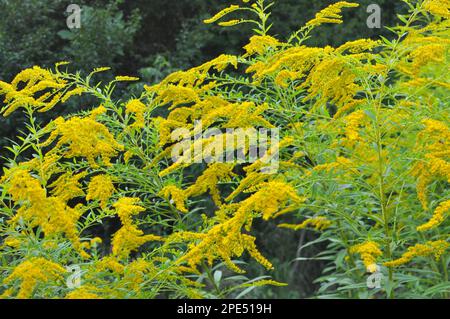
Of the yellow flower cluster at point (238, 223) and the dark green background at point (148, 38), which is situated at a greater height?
the dark green background at point (148, 38)

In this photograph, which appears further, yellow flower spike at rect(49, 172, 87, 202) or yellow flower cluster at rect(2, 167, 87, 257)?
yellow flower spike at rect(49, 172, 87, 202)

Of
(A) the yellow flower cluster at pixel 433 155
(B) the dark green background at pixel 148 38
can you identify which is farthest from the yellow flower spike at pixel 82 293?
(B) the dark green background at pixel 148 38

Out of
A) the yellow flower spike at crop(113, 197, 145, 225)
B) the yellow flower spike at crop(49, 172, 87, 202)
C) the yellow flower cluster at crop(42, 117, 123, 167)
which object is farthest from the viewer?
the yellow flower spike at crop(49, 172, 87, 202)

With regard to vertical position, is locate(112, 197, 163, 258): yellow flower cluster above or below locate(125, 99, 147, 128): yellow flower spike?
below

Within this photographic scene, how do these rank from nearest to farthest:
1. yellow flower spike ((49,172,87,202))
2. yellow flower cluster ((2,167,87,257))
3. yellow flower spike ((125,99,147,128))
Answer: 1. yellow flower cluster ((2,167,87,257))
2. yellow flower spike ((49,172,87,202))
3. yellow flower spike ((125,99,147,128))

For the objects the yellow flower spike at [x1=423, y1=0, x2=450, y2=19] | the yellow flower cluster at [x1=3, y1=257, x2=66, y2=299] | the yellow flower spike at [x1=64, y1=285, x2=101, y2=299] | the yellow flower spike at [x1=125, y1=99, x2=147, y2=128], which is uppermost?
the yellow flower spike at [x1=423, y1=0, x2=450, y2=19]

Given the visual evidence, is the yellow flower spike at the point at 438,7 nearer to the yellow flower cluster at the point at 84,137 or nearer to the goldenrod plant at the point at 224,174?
the goldenrod plant at the point at 224,174

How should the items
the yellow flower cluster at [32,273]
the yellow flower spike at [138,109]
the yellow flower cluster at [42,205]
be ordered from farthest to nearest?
the yellow flower spike at [138,109] < the yellow flower cluster at [42,205] < the yellow flower cluster at [32,273]

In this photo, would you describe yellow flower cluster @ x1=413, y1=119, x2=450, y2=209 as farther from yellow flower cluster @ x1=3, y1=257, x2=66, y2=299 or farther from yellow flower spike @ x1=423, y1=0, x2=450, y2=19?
yellow flower cluster @ x1=3, y1=257, x2=66, y2=299

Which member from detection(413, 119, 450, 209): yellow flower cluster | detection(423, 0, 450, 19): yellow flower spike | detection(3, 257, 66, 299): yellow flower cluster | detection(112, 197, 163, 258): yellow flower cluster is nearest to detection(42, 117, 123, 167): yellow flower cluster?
detection(112, 197, 163, 258): yellow flower cluster

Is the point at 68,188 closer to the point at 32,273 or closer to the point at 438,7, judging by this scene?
the point at 32,273
